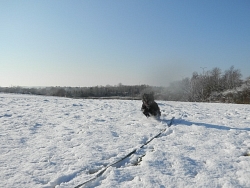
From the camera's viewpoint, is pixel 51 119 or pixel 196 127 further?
pixel 51 119

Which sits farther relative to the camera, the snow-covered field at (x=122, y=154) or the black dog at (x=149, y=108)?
the black dog at (x=149, y=108)

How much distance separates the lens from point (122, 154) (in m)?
5.01

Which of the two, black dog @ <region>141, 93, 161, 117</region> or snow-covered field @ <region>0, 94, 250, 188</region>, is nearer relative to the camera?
snow-covered field @ <region>0, 94, 250, 188</region>

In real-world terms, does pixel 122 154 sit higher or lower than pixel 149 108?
lower

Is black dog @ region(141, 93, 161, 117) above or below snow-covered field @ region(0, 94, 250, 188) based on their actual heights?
above

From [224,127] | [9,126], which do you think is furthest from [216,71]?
[9,126]

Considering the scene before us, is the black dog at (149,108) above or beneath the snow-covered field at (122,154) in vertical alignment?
above

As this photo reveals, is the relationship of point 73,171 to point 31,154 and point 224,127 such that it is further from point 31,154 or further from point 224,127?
point 224,127

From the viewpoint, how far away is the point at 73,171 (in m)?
4.04

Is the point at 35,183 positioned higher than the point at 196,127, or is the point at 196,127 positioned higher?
the point at 196,127

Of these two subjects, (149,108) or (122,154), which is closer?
(122,154)

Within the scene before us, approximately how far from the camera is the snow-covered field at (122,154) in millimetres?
3756

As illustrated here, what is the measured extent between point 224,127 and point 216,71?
5538 centimetres

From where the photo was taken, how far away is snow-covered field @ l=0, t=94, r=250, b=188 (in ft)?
12.3
